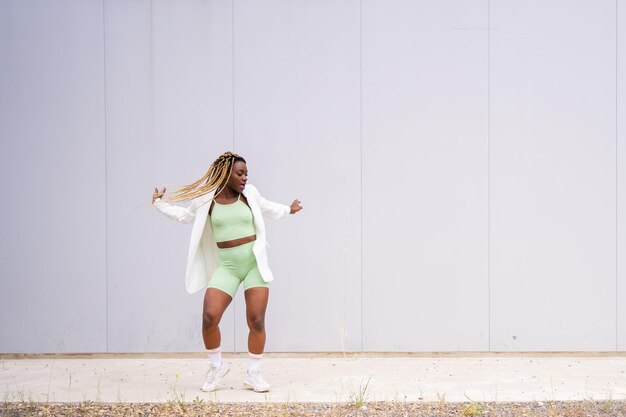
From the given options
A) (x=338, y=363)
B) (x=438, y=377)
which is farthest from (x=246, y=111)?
(x=438, y=377)

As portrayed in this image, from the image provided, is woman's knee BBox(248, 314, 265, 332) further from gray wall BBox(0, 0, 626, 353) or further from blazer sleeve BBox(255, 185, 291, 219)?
gray wall BBox(0, 0, 626, 353)

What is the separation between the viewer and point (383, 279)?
7215mm

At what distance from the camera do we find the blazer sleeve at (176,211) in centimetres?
586

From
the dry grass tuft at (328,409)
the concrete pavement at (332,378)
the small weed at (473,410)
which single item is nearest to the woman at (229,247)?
the concrete pavement at (332,378)

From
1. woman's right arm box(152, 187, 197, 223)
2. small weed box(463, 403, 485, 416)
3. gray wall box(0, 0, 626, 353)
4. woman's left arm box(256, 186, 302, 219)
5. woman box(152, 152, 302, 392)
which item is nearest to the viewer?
small weed box(463, 403, 485, 416)

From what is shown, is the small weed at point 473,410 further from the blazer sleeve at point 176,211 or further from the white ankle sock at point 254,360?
the blazer sleeve at point 176,211

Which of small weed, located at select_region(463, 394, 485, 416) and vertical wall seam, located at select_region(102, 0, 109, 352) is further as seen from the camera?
vertical wall seam, located at select_region(102, 0, 109, 352)

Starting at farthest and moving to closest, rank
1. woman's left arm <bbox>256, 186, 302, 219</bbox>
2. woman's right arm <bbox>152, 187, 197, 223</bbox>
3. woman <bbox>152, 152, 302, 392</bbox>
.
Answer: woman's left arm <bbox>256, 186, 302, 219</bbox> → woman's right arm <bbox>152, 187, 197, 223</bbox> → woman <bbox>152, 152, 302, 392</bbox>

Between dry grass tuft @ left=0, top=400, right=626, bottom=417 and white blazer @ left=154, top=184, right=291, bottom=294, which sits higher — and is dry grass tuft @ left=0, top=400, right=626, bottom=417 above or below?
below

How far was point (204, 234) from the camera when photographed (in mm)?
6004

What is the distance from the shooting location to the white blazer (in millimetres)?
5824

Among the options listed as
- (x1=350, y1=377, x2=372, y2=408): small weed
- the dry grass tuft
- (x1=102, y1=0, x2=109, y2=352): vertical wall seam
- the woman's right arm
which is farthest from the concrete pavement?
the woman's right arm

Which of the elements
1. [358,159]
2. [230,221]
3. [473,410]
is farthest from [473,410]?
[358,159]

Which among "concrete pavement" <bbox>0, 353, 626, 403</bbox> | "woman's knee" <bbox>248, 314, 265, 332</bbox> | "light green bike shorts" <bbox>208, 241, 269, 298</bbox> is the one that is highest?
"light green bike shorts" <bbox>208, 241, 269, 298</bbox>
